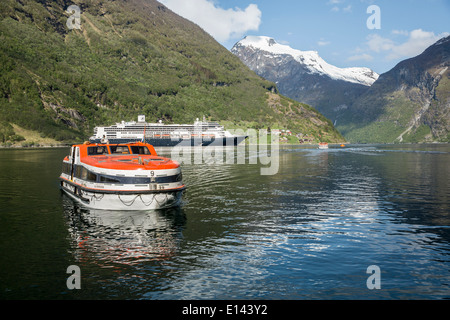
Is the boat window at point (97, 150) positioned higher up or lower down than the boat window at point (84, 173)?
higher up

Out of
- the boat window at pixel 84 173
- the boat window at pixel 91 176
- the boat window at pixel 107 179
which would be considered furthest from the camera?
the boat window at pixel 84 173

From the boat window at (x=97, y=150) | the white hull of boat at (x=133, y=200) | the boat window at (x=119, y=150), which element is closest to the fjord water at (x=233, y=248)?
the white hull of boat at (x=133, y=200)

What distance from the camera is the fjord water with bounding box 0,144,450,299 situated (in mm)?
15719

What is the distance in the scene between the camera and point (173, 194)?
31.6 metres

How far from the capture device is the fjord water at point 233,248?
15719mm

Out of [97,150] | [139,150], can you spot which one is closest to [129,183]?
[139,150]

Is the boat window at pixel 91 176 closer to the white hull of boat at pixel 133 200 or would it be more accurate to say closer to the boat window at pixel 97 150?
the white hull of boat at pixel 133 200

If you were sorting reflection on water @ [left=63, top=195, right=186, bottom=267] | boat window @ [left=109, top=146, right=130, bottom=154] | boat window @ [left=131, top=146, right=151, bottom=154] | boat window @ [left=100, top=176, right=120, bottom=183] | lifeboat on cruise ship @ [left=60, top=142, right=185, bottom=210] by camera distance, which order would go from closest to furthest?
reflection on water @ [left=63, top=195, right=186, bottom=267], lifeboat on cruise ship @ [left=60, top=142, right=185, bottom=210], boat window @ [left=100, top=176, right=120, bottom=183], boat window @ [left=131, top=146, right=151, bottom=154], boat window @ [left=109, top=146, right=130, bottom=154]

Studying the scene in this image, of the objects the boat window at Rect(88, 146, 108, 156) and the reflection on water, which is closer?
the reflection on water

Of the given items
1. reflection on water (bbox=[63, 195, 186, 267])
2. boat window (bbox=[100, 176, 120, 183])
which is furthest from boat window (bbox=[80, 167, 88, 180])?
boat window (bbox=[100, 176, 120, 183])

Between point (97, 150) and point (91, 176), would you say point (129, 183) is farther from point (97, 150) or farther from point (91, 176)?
point (97, 150)

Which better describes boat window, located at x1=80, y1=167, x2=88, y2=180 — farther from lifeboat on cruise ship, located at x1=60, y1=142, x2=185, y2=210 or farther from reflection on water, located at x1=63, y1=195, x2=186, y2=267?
reflection on water, located at x1=63, y1=195, x2=186, y2=267
